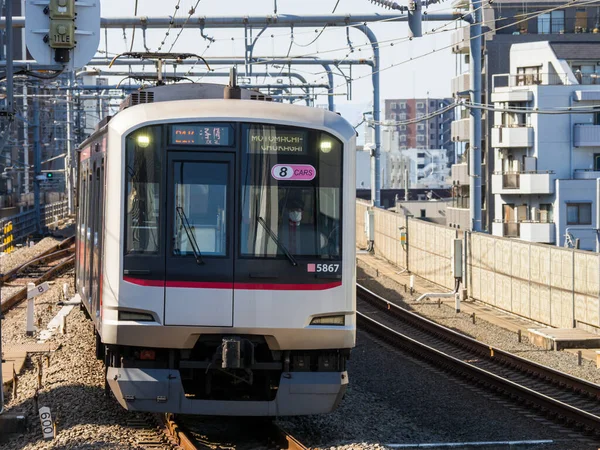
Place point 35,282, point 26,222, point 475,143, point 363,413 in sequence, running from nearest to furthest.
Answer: point 363,413 → point 475,143 → point 35,282 → point 26,222

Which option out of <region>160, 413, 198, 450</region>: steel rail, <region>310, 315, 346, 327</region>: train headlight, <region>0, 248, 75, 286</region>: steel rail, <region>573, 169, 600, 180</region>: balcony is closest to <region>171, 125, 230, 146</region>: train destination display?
<region>310, 315, 346, 327</region>: train headlight

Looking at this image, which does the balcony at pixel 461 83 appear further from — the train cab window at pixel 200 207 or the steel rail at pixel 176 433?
the train cab window at pixel 200 207

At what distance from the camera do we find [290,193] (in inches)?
329

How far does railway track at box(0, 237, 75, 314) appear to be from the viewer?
808 inches

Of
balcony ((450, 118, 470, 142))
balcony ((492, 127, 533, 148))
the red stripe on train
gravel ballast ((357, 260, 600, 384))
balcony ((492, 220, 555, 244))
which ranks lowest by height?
gravel ballast ((357, 260, 600, 384))

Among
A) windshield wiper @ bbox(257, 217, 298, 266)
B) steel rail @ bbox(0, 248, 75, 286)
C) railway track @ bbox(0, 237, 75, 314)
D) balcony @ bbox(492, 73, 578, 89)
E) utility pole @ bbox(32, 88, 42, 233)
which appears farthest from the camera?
utility pole @ bbox(32, 88, 42, 233)

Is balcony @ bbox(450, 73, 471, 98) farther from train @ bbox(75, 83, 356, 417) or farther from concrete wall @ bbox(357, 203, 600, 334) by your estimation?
train @ bbox(75, 83, 356, 417)

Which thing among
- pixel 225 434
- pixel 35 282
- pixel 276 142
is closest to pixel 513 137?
pixel 35 282

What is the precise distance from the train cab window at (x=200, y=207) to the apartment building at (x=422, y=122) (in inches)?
4351

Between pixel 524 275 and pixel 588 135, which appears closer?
pixel 524 275

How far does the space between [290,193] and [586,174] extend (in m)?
29.1

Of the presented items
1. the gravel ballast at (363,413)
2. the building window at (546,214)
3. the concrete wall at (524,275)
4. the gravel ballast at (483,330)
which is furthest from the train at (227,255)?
the building window at (546,214)

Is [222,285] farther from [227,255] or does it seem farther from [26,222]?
[26,222]

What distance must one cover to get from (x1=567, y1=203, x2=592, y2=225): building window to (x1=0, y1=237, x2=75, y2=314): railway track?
1648cm
